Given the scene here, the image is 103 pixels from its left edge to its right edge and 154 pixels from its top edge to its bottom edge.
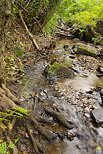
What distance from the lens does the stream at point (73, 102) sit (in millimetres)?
3438

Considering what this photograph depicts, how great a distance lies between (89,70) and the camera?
8.62m

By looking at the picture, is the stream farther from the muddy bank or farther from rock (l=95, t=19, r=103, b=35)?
rock (l=95, t=19, r=103, b=35)

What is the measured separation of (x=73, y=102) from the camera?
17.2 ft

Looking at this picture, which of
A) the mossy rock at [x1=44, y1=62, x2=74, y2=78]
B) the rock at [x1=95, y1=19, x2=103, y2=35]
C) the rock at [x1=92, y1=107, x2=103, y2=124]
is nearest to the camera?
the rock at [x1=92, y1=107, x2=103, y2=124]

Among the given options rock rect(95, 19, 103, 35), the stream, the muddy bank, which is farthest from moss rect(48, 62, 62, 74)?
rock rect(95, 19, 103, 35)

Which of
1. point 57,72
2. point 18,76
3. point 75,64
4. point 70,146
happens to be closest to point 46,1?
point 75,64

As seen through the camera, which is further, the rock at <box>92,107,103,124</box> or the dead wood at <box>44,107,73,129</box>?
the rock at <box>92,107,103,124</box>

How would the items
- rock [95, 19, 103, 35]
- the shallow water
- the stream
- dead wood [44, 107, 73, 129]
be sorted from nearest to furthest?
the stream, dead wood [44, 107, 73, 129], the shallow water, rock [95, 19, 103, 35]

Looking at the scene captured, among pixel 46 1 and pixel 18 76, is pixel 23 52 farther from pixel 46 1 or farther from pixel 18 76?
pixel 46 1

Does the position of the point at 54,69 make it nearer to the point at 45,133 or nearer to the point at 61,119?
the point at 61,119

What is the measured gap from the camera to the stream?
3.44 m

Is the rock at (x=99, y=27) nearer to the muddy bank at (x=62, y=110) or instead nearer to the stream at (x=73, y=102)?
the stream at (x=73, y=102)

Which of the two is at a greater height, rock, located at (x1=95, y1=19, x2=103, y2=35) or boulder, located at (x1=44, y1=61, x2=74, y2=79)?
rock, located at (x1=95, y1=19, x2=103, y2=35)

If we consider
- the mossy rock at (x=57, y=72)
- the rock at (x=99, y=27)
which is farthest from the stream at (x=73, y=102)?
the rock at (x=99, y=27)
